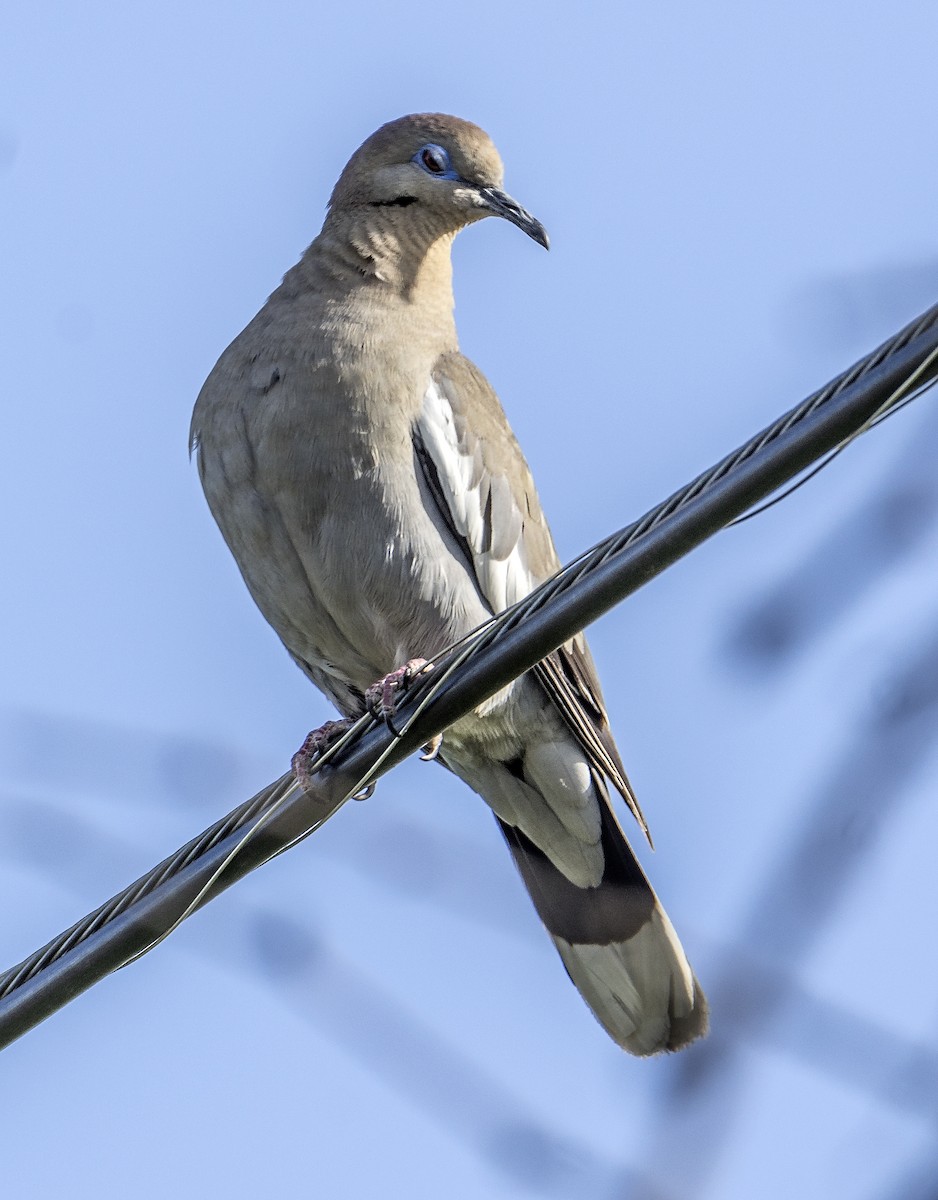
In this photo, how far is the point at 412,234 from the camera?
4.80m

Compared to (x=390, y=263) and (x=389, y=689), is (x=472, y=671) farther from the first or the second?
(x=390, y=263)

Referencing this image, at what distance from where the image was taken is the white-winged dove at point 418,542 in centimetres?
403

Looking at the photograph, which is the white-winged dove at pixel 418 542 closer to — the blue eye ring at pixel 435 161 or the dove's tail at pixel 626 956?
the dove's tail at pixel 626 956

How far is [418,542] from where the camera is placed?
4027 millimetres

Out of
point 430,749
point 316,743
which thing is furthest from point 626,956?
point 316,743

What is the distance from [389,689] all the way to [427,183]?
199cm

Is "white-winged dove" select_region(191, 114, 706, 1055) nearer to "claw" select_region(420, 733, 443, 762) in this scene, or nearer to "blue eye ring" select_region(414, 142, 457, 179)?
"claw" select_region(420, 733, 443, 762)

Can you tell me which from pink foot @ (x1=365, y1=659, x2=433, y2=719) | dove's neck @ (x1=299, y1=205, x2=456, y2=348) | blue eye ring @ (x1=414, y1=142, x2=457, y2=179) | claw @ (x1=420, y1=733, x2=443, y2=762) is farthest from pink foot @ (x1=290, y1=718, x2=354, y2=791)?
blue eye ring @ (x1=414, y1=142, x2=457, y2=179)

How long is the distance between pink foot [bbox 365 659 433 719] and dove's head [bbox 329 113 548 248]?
1674 millimetres

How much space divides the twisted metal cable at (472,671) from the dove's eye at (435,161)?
2.22 m

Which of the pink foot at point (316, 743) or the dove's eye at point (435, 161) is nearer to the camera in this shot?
the pink foot at point (316, 743)

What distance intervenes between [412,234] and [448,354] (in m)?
0.52

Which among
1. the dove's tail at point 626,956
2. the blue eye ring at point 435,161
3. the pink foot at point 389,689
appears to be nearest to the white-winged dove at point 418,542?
the dove's tail at point 626,956

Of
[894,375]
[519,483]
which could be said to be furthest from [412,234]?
[894,375]
